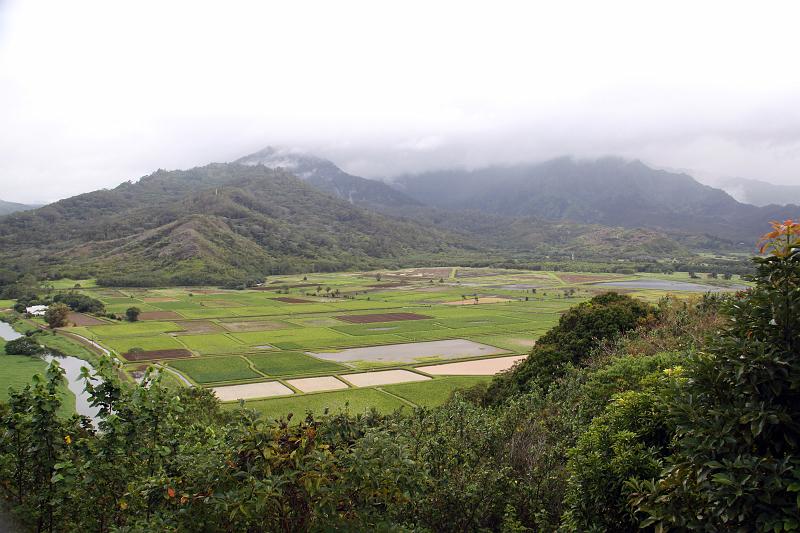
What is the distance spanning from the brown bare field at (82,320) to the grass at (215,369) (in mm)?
30883

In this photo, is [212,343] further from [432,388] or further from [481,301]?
[481,301]

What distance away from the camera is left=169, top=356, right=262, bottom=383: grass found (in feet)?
149

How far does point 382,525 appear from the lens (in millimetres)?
7277

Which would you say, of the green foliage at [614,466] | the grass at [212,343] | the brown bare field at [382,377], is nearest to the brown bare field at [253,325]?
the grass at [212,343]

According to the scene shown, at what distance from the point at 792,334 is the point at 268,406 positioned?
35380 mm

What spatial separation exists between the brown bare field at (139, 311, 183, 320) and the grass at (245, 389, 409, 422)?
49786 mm

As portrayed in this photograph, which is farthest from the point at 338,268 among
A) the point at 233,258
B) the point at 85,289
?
the point at 85,289

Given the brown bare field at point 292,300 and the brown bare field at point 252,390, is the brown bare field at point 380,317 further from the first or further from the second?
the brown bare field at point 252,390

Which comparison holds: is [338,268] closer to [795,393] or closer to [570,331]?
[570,331]

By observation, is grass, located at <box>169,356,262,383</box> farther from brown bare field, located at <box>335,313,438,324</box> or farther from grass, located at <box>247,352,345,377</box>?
brown bare field, located at <box>335,313,438,324</box>

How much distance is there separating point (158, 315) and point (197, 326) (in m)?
14.2

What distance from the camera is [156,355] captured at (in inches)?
2128

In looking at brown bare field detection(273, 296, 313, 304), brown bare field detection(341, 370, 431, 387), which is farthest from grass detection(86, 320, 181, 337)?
brown bare field detection(341, 370, 431, 387)

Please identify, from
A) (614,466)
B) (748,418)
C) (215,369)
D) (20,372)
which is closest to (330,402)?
(215,369)
